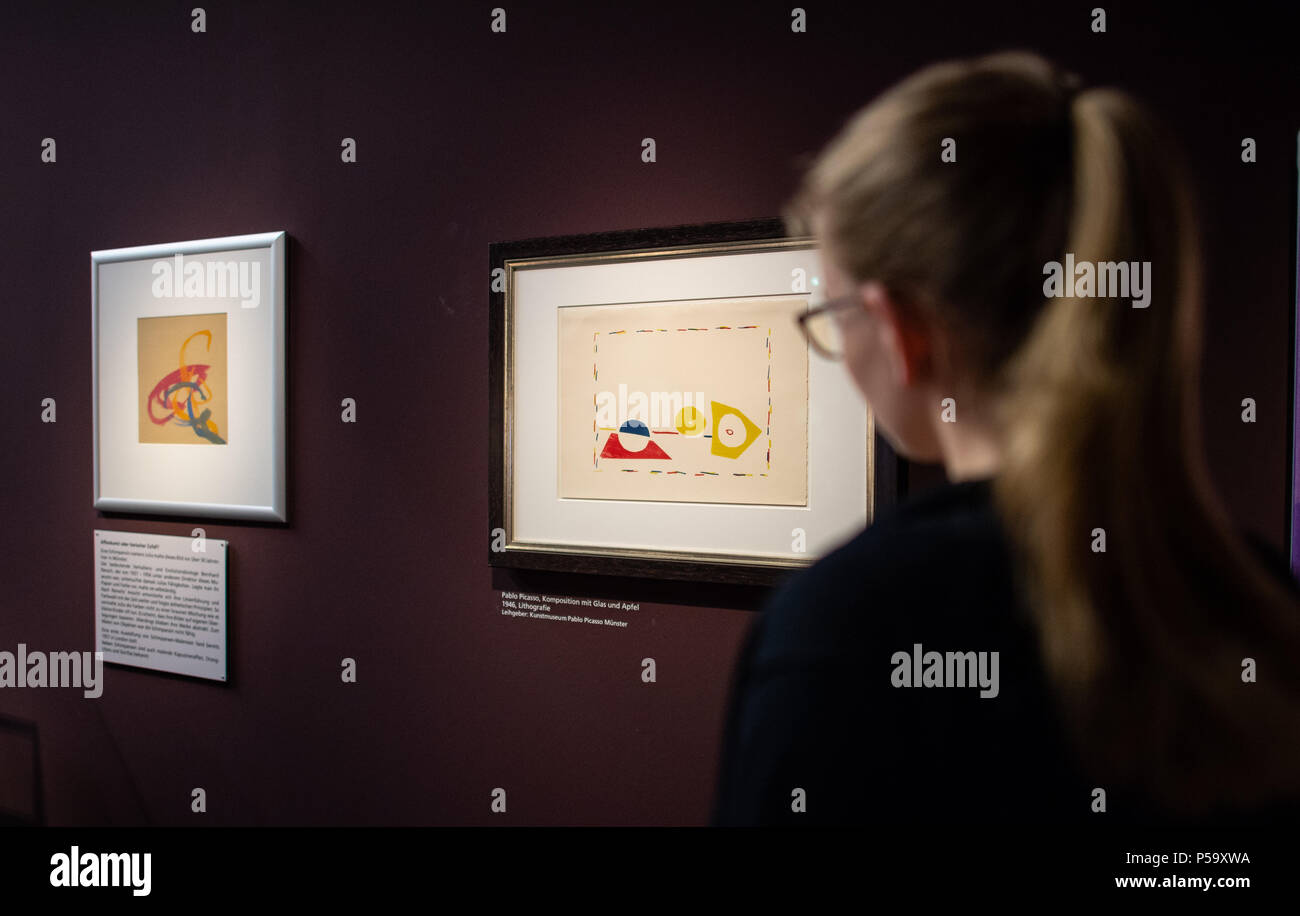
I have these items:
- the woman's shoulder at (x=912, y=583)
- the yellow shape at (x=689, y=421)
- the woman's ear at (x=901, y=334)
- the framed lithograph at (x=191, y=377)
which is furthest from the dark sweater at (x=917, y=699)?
the framed lithograph at (x=191, y=377)

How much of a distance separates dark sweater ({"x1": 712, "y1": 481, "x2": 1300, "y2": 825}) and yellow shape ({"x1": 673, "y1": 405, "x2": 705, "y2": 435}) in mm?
1162

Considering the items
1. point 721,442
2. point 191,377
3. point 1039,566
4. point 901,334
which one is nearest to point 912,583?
point 1039,566

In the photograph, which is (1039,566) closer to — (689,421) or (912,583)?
(912,583)

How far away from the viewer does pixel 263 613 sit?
7.44 feet

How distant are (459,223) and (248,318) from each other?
1.98ft

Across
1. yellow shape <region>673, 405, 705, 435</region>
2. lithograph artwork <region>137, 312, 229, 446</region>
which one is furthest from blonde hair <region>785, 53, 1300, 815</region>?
lithograph artwork <region>137, 312, 229, 446</region>

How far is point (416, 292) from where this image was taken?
205 centimetres

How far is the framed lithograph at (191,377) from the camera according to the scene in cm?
220

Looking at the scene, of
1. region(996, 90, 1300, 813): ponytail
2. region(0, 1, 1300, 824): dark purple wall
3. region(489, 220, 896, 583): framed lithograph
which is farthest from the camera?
region(489, 220, 896, 583): framed lithograph

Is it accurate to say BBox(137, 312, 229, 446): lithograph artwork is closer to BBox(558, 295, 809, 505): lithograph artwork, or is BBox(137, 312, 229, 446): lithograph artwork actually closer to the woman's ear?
BBox(558, 295, 809, 505): lithograph artwork

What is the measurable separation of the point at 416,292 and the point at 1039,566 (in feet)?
5.62

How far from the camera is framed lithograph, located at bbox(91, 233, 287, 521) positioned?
2203 mm
